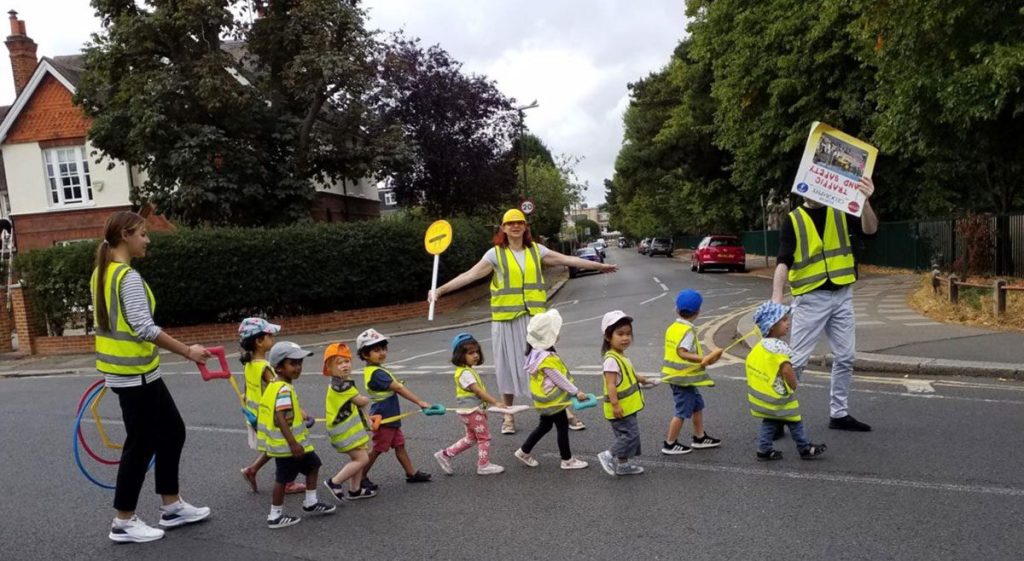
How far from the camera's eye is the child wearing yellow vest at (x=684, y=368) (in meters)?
5.56

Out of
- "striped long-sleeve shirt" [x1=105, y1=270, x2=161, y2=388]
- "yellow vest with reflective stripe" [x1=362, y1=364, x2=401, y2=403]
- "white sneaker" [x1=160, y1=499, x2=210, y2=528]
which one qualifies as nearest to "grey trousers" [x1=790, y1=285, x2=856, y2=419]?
"yellow vest with reflective stripe" [x1=362, y1=364, x2=401, y2=403]

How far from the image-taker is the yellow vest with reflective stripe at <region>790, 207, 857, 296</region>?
6.03 meters

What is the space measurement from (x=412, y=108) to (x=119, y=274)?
24.8m

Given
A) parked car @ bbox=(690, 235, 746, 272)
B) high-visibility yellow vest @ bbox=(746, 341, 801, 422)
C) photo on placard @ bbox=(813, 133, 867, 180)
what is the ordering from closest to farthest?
high-visibility yellow vest @ bbox=(746, 341, 801, 422) < photo on placard @ bbox=(813, 133, 867, 180) < parked car @ bbox=(690, 235, 746, 272)

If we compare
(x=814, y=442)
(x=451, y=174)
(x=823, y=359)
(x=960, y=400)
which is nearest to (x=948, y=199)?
(x=451, y=174)

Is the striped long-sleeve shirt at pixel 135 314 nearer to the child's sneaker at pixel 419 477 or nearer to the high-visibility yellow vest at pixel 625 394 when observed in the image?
the child's sneaker at pixel 419 477

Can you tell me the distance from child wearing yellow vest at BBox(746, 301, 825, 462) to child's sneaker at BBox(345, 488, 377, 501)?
2.82 m

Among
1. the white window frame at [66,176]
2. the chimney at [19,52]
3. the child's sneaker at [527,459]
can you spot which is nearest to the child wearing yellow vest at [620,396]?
the child's sneaker at [527,459]

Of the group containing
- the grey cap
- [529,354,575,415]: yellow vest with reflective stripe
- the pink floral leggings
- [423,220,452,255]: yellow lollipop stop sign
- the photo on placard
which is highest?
the photo on placard

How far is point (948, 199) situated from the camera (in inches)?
1022

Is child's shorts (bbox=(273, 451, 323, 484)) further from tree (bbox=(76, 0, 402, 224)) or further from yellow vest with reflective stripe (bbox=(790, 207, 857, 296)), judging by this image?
tree (bbox=(76, 0, 402, 224))

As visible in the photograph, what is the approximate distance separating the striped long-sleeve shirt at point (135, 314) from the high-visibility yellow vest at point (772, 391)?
4044mm

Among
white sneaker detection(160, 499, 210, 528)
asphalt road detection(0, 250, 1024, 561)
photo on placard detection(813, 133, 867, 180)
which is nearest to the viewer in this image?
asphalt road detection(0, 250, 1024, 561)

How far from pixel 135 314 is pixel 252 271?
577 inches
